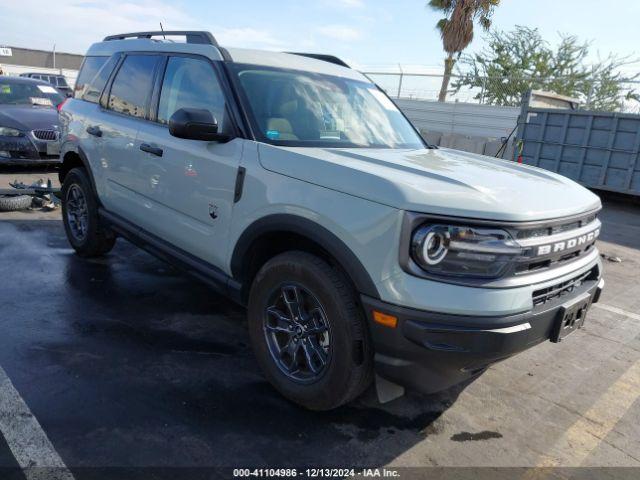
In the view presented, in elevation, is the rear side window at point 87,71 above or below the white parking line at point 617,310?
above

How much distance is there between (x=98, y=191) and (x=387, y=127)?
105 inches

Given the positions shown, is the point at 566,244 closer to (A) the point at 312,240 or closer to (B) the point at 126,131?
(A) the point at 312,240

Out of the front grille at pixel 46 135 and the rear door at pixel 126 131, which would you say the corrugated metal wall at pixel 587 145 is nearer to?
the front grille at pixel 46 135

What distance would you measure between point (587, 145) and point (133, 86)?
A: 10334mm

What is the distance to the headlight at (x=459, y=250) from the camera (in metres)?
2.29

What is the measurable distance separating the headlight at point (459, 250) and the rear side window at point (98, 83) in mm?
3616

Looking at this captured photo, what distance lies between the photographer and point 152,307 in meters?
4.18

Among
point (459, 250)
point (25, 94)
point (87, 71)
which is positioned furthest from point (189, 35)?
point (25, 94)

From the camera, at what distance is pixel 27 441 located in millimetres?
2469

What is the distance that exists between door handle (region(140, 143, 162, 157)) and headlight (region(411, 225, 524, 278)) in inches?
84.9

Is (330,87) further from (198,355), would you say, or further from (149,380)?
(149,380)

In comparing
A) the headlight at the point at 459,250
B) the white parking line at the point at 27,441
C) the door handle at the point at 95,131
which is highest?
the door handle at the point at 95,131

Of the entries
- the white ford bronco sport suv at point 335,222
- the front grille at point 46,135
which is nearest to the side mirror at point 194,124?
the white ford bronco sport suv at point 335,222

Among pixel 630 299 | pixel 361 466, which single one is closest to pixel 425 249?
pixel 361 466
